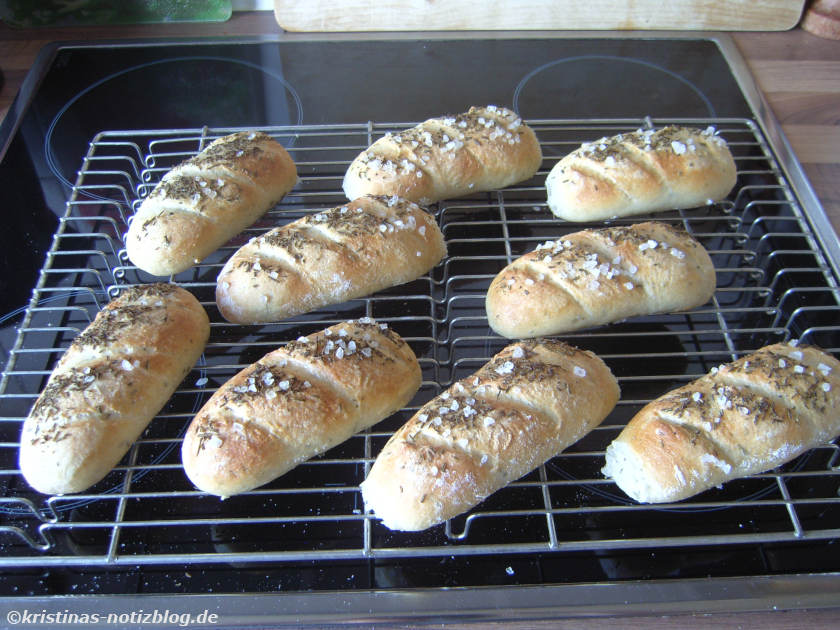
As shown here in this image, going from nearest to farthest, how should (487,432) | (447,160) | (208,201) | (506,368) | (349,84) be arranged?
(487,432) → (506,368) → (208,201) → (447,160) → (349,84)

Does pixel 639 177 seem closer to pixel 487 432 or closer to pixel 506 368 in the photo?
pixel 506 368

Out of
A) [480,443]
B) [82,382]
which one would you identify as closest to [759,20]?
[480,443]

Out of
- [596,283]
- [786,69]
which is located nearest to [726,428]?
[596,283]

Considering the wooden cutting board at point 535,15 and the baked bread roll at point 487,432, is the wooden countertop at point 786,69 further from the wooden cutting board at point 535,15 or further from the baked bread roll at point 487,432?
the baked bread roll at point 487,432

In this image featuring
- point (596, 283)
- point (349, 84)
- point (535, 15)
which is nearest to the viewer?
point (596, 283)

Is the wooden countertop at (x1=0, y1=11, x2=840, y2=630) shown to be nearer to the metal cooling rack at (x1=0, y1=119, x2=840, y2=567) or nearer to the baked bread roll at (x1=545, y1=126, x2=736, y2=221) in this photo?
the metal cooling rack at (x1=0, y1=119, x2=840, y2=567)

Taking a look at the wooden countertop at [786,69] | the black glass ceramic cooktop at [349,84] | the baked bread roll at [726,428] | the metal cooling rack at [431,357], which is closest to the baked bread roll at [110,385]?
the metal cooling rack at [431,357]

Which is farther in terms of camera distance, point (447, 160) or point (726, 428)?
point (447, 160)
